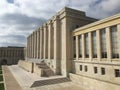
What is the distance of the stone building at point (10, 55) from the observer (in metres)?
89.2

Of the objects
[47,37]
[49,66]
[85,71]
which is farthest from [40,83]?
[47,37]

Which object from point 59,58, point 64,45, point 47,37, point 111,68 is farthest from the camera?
point 47,37

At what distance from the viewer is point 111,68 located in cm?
2114

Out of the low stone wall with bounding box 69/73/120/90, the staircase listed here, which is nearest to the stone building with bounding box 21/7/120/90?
the low stone wall with bounding box 69/73/120/90

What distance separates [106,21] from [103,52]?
16.2 feet

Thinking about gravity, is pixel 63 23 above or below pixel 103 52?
above

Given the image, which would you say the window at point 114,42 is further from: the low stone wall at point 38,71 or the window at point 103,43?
the low stone wall at point 38,71

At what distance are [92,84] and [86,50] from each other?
7907 mm

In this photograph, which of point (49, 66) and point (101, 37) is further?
point (49, 66)

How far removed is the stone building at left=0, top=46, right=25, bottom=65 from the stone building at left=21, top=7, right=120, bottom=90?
58.3 meters

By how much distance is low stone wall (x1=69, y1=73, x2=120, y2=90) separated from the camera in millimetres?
18072

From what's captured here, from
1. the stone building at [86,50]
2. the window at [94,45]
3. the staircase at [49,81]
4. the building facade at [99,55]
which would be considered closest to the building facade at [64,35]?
the stone building at [86,50]

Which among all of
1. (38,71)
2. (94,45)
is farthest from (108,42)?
(38,71)

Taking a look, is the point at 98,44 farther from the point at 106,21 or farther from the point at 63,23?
the point at 63,23
